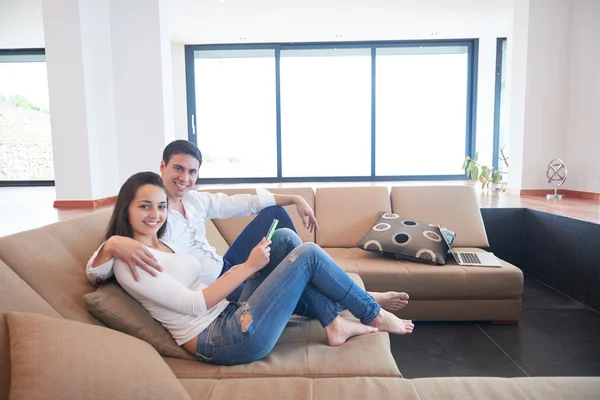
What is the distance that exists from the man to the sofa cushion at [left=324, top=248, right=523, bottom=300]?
534 mm

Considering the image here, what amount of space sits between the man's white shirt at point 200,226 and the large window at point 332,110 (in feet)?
18.4

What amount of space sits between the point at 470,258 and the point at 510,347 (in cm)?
55

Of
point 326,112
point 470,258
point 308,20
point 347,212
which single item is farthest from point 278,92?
point 470,258

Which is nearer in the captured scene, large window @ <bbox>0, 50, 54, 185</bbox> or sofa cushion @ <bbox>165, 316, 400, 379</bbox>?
sofa cushion @ <bbox>165, 316, 400, 379</bbox>

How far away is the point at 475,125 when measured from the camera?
7293 mm

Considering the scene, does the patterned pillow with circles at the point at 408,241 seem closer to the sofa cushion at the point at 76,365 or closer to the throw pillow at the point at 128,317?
the throw pillow at the point at 128,317

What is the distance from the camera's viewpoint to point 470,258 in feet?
8.09

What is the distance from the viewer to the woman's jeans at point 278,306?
125cm

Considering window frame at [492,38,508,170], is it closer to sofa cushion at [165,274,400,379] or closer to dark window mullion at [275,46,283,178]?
dark window mullion at [275,46,283,178]

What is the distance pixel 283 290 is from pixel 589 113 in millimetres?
4833

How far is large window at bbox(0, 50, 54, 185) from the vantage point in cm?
736

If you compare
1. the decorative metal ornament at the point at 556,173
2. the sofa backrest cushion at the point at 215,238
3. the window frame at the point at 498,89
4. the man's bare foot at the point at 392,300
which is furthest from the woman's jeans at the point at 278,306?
the window frame at the point at 498,89

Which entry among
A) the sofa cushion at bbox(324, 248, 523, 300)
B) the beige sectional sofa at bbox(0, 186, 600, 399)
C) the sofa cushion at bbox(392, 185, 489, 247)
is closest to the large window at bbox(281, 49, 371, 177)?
the sofa cushion at bbox(392, 185, 489, 247)

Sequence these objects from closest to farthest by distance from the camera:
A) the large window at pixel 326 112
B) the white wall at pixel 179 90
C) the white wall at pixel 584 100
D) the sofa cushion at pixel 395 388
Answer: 1. the sofa cushion at pixel 395 388
2. the white wall at pixel 584 100
3. the white wall at pixel 179 90
4. the large window at pixel 326 112
